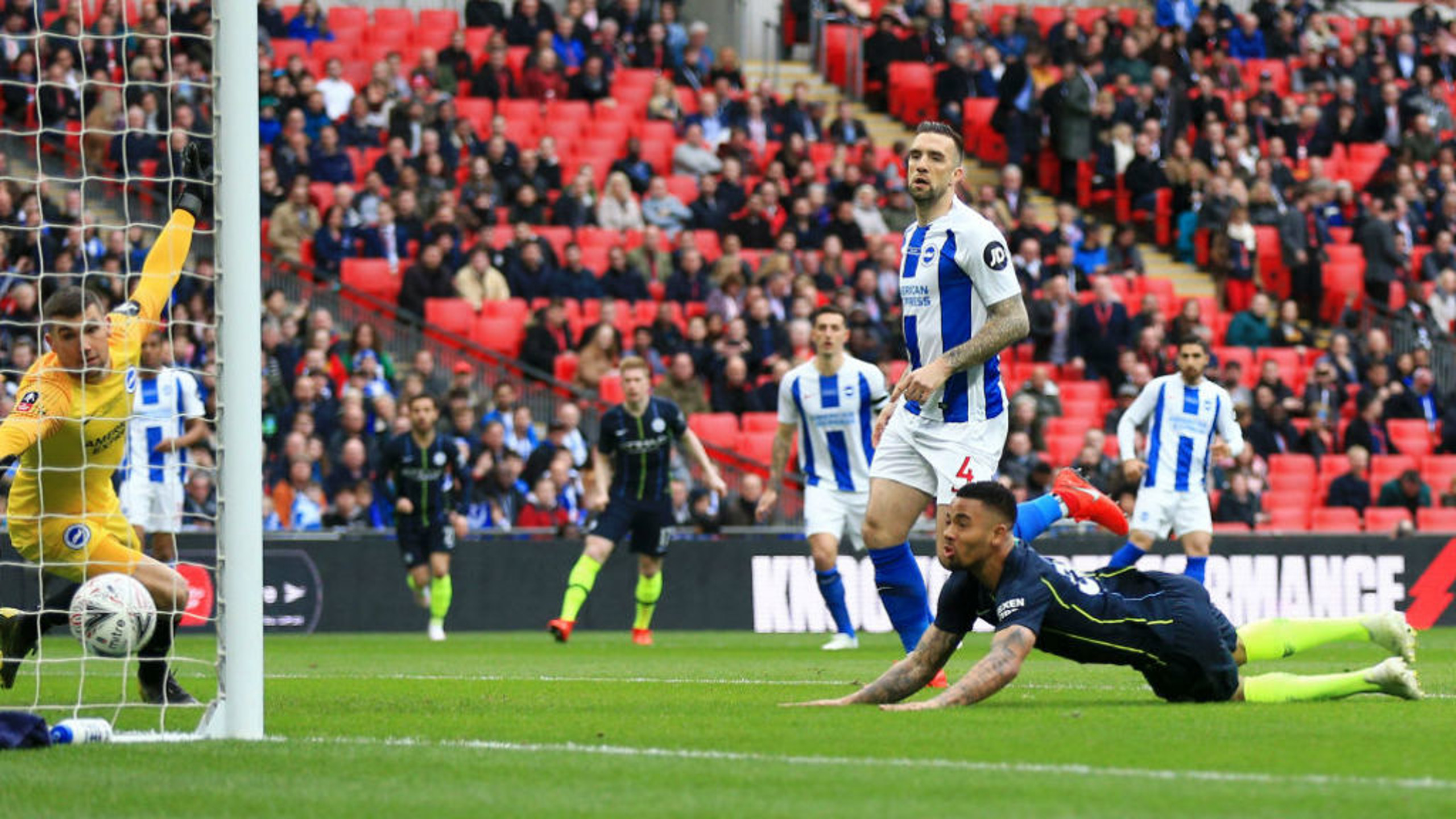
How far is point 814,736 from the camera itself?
7855mm

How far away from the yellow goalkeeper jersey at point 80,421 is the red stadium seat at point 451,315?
1282 centimetres

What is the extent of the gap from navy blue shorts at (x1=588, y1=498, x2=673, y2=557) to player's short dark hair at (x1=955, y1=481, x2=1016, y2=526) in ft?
30.8

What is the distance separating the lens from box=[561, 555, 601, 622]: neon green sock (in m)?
17.5

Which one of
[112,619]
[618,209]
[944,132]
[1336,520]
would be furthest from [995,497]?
[618,209]

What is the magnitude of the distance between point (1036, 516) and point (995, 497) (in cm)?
130

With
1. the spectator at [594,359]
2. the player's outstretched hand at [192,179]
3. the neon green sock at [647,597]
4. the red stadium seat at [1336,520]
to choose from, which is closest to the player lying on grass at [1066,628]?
the player's outstretched hand at [192,179]

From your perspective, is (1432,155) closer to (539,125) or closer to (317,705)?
(539,125)

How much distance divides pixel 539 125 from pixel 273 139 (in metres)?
3.77

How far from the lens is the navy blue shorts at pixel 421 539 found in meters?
19.7

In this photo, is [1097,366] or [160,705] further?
[1097,366]

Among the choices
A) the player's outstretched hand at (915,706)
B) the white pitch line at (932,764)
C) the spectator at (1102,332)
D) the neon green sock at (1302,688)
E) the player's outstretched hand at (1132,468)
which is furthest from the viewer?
the spectator at (1102,332)

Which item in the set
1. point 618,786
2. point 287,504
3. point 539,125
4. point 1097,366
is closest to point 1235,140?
point 1097,366

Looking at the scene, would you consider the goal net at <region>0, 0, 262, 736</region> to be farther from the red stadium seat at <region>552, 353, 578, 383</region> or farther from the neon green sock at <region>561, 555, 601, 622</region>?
the red stadium seat at <region>552, 353, 578, 383</region>

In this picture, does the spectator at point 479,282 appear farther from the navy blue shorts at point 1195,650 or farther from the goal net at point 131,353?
the navy blue shorts at point 1195,650
